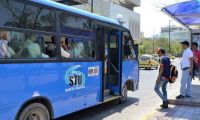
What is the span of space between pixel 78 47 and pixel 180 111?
11.9 ft

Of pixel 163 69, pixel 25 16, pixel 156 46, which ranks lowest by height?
pixel 163 69

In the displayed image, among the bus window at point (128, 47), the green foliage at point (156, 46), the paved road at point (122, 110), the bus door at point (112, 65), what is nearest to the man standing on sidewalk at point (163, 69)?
the paved road at point (122, 110)

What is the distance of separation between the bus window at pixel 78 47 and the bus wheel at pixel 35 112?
4.37 feet

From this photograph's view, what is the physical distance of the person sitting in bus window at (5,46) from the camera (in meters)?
6.33

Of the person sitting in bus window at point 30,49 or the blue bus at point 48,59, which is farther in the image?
the person sitting in bus window at point 30,49

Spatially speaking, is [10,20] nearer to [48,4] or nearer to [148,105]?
[48,4]

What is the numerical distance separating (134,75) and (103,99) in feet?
9.72

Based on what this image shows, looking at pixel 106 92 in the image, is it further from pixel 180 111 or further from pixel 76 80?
pixel 76 80

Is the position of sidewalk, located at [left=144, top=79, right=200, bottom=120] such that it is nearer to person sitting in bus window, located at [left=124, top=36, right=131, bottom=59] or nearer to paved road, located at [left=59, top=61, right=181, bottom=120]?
paved road, located at [left=59, top=61, right=181, bottom=120]

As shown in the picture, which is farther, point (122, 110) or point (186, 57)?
point (186, 57)

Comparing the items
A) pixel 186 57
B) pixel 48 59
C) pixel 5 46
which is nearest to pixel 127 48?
pixel 186 57

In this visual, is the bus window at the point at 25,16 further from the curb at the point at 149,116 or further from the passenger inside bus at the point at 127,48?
the passenger inside bus at the point at 127,48

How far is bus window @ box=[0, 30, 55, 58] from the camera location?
21.1 ft

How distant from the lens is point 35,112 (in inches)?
280
